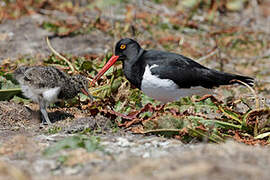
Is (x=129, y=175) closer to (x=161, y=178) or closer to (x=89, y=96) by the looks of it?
(x=161, y=178)

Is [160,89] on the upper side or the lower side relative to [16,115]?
upper

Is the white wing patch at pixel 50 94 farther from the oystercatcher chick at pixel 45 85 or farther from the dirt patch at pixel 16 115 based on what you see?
the dirt patch at pixel 16 115

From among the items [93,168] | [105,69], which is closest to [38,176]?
[93,168]

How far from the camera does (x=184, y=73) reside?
206 inches

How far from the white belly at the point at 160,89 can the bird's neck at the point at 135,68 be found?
0.30 ft

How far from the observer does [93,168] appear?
3.02 meters

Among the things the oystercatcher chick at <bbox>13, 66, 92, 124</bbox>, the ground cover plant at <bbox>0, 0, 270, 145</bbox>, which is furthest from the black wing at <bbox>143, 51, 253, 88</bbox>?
the oystercatcher chick at <bbox>13, 66, 92, 124</bbox>

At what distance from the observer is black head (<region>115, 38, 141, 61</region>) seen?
5531 mm

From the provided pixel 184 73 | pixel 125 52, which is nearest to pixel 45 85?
pixel 125 52

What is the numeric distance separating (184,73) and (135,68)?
2.00 feet

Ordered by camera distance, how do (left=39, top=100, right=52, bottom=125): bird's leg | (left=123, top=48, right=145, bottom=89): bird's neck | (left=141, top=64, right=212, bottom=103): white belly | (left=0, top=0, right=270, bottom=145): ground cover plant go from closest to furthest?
(left=0, top=0, right=270, bottom=145): ground cover plant < (left=39, top=100, right=52, bottom=125): bird's leg < (left=141, top=64, right=212, bottom=103): white belly < (left=123, top=48, right=145, bottom=89): bird's neck

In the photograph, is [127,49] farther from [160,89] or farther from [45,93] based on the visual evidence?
[45,93]

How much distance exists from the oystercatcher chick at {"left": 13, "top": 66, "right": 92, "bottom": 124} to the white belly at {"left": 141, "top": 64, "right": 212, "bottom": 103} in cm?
83

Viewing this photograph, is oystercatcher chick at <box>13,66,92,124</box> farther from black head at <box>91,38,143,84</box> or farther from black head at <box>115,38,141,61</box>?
black head at <box>115,38,141,61</box>
